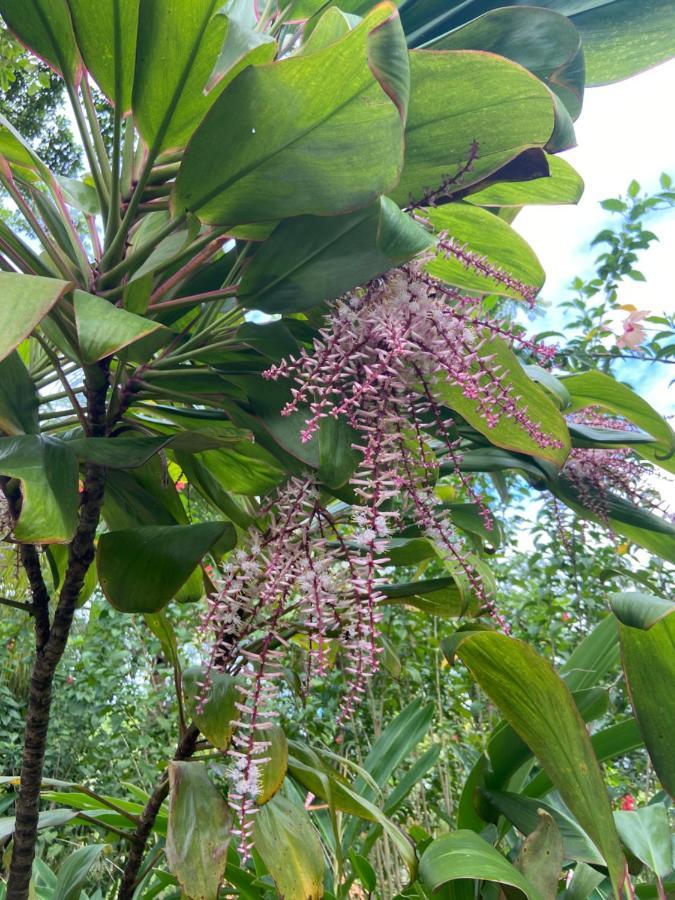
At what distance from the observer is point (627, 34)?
580 millimetres

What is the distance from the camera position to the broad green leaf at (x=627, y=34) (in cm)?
56

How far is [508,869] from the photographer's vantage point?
50cm

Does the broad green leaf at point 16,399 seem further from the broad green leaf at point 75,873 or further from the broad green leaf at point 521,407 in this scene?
the broad green leaf at point 75,873

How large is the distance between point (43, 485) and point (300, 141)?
0.28 m

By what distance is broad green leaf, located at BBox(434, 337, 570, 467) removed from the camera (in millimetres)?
492

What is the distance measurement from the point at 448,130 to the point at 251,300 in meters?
0.19

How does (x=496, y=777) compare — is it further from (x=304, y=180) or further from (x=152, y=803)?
(x=304, y=180)

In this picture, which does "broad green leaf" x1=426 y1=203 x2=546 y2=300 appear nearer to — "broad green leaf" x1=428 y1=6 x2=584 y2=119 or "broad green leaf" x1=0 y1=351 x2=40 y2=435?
"broad green leaf" x1=428 y1=6 x2=584 y2=119

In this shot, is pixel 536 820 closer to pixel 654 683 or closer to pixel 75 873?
pixel 654 683

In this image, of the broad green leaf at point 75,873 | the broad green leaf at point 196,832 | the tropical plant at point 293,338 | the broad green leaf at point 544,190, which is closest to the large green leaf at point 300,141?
the tropical plant at point 293,338

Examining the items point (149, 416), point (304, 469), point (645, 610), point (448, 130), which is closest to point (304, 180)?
point (448, 130)

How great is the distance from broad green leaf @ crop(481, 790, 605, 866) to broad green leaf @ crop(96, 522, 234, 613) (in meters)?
0.42

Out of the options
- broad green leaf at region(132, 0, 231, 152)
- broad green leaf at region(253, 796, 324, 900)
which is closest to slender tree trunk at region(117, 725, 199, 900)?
broad green leaf at region(253, 796, 324, 900)

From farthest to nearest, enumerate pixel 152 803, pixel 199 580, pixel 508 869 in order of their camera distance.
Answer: pixel 199 580, pixel 152 803, pixel 508 869
